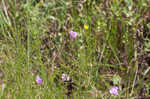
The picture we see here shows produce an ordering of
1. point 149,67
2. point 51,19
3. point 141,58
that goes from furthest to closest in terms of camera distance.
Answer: point 51,19, point 141,58, point 149,67

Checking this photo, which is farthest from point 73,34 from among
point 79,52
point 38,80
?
point 38,80

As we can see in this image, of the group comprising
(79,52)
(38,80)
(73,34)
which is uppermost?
(73,34)

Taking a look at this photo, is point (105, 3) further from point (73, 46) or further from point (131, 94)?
point (131, 94)

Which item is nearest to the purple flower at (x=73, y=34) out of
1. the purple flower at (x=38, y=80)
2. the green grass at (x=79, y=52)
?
the green grass at (x=79, y=52)

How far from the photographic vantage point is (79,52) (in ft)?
5.46

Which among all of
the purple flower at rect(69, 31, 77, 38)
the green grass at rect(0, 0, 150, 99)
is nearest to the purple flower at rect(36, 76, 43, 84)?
the green grass at rect(0, 0, 150, 99)

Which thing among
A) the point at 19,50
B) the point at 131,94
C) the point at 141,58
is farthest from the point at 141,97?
the point at 19,50

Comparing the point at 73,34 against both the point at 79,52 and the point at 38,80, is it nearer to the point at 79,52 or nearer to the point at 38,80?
the point at 79,52

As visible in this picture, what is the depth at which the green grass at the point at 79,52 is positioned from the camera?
1556mm

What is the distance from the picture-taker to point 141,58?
1.97 meters

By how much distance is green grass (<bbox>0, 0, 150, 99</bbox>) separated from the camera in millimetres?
1556

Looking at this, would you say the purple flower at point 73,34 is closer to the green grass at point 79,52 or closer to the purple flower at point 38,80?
the green grass at point 79,52

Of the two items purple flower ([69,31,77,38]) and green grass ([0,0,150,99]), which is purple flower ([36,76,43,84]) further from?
purple flower ([69,31,77,38])

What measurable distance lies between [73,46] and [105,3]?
1.62ft
